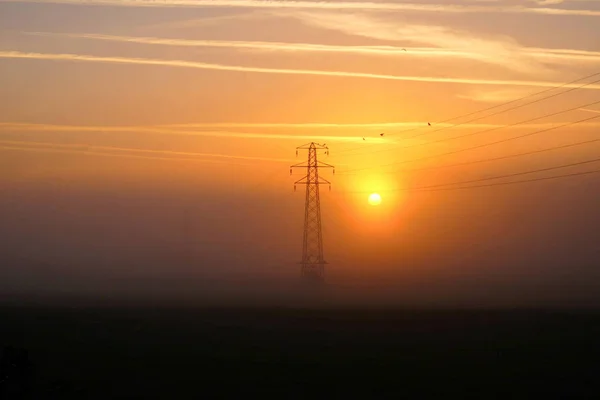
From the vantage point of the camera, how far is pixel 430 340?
8762cm

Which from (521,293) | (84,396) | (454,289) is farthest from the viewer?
(454,289)

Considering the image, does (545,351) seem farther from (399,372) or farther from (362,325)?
(362,325)

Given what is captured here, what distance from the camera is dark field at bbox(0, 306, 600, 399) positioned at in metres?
61.5

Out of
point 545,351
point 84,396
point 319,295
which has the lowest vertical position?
point 84,396

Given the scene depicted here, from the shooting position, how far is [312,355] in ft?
254

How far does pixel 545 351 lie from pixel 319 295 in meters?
78.8

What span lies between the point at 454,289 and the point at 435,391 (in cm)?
12929

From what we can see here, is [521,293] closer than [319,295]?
No

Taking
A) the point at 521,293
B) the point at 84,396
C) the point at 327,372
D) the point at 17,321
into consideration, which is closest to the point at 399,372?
the point at 327,372

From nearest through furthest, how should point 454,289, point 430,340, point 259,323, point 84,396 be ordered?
point 84,396 → point 430,340 → point 259,323 → point 454,289

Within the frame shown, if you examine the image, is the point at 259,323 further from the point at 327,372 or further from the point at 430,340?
the point at 327,372

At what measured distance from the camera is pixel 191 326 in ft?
337

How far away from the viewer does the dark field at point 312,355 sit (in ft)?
202

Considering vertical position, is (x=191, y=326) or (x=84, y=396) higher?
(x=191, y=326)
